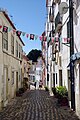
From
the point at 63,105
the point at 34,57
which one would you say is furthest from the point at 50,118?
the point at 34,57

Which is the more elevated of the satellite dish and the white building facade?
the satellite dish

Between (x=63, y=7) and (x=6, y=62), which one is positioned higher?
(x=63, y=7)

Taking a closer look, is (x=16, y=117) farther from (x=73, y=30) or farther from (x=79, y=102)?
(x=73, y=30)

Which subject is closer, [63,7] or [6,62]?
[63,7]

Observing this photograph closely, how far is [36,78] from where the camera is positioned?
62000 millimetres

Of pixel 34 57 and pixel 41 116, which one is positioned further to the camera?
pixel 34 57

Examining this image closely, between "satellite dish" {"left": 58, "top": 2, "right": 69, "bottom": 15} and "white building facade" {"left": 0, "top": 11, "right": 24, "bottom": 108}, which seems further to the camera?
"white building facade" {"left": 0, "top": 11, "right": 24, "bottom": 108}

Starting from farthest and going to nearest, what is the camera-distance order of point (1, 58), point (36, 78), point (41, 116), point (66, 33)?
point (36, 78) < point (66, 33) < point (1, 58) < point (41, 116)

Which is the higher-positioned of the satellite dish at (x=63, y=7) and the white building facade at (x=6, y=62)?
the satellite dish at (x=63, y=7)

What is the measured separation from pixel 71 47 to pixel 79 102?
10.3 feet

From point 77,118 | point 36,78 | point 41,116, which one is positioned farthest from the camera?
point 36,78

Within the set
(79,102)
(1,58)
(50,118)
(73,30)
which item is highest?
(73,30)

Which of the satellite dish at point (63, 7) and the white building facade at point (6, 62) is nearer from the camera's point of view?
the satellite dish at point (63, 7)

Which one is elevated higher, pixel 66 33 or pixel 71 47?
pixel 66 33
